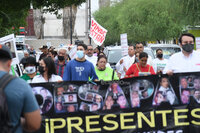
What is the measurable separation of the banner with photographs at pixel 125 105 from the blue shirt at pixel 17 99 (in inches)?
136

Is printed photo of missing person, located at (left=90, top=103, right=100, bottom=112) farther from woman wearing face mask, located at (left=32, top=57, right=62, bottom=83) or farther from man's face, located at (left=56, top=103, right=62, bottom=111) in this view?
woman wearing face mask, located at (left=32, top=57, right=62, bottom=83)

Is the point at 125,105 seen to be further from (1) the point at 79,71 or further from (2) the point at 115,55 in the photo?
(2) the point at 115,55

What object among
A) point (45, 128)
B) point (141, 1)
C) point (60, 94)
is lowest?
point (45, 128)

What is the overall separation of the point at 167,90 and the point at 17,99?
4047 millimetres

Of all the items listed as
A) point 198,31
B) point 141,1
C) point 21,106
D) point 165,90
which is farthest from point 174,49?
point 141,1

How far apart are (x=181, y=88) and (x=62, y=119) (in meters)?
1.76

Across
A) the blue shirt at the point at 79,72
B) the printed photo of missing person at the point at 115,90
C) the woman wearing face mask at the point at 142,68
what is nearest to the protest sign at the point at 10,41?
the blue shirt at the point at 79,72

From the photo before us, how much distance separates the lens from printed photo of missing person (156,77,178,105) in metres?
7.34

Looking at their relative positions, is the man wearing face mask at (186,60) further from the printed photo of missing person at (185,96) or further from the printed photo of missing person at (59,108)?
the printed photo of missing person at (59,108)

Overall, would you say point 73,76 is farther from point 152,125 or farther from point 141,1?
point 141,1

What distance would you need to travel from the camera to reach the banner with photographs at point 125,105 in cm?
718

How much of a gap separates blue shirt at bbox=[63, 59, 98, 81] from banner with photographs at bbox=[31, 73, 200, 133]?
1678mm

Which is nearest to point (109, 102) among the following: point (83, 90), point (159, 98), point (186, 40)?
point (83, 90)

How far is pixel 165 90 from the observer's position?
7379 mm
